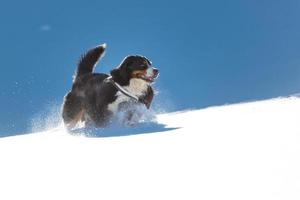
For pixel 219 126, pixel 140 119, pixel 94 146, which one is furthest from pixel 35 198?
pixel 140 119

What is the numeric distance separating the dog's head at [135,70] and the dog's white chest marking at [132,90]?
0.06m

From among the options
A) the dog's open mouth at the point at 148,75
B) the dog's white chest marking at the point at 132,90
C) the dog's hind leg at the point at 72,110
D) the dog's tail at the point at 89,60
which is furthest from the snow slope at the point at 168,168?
the dog's tail at the point at 89,60

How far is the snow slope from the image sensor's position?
269cm

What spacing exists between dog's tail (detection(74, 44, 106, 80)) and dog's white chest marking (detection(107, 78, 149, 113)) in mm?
1405

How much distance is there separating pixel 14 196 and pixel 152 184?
0.74m

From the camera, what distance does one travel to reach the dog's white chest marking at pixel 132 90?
8.14 m

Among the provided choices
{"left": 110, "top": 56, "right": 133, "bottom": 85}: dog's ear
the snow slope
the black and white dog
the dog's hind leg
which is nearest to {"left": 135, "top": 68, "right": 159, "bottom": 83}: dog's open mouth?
the black and white dog

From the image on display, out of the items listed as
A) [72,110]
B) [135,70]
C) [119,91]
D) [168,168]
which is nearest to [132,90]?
[119,91]

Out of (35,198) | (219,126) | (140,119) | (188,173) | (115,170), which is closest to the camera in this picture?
(35,198)

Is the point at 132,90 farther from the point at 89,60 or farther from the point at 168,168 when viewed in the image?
the point at 168,168

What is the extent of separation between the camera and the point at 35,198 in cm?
289

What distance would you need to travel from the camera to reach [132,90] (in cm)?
827

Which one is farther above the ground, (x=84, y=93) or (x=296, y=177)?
(x=84, y=93)

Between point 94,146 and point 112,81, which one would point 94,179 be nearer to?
point 94,146
